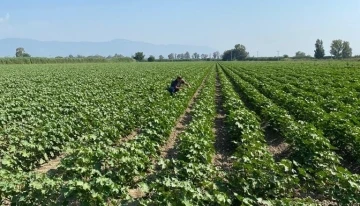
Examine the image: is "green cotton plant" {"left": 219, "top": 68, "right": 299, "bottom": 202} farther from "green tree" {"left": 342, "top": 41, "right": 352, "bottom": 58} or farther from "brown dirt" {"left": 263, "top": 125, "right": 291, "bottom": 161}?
"green tree" {"left": 342, "top": 41, "right": 352, "bottom": 58}

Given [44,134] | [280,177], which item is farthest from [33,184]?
[280,177]

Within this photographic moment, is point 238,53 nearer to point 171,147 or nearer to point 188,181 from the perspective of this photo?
point 171,147

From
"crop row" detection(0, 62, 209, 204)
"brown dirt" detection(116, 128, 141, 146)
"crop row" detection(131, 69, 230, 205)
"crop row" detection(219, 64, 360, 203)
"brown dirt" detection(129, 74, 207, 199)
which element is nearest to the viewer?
"crop row" detection(131, 69, 230, 205)

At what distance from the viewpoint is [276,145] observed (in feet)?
34.9

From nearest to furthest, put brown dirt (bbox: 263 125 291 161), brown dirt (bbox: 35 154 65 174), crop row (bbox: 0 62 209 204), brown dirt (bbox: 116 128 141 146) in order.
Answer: crop row (bbox: 0 62 209 204) → brown dirt (bbox: 35 154 65 174) → brown dirt (bbox: 263 125 291 161) → brown dirt (bbox: 116 128 141 146)

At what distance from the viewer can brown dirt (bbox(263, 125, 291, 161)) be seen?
9.61 meters

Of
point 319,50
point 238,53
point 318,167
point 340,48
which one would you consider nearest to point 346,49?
point 340,48

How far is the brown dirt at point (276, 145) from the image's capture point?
9609 millimetres

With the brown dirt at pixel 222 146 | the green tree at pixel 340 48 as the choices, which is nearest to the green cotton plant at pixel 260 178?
the brown dirt at pixel 222 146

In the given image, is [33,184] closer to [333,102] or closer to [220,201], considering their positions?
[220,201]

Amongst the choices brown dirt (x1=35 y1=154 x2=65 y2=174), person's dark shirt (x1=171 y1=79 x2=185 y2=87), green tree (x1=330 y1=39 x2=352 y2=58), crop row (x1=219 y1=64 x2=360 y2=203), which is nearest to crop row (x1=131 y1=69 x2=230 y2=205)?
crop row (x1=219 y1=64 x2=360 y2=203)

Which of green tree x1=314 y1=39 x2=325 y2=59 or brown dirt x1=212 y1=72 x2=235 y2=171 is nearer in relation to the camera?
brown dirt x1=212 y1=72 x2=235 y2=171

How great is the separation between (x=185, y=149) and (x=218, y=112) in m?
8.54

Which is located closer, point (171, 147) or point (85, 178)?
point (85, 178)
